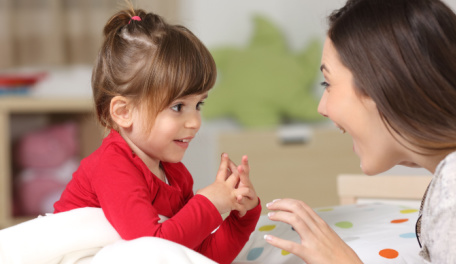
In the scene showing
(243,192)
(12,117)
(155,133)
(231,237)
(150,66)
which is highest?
(150,66)

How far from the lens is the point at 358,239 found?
1.21 metres

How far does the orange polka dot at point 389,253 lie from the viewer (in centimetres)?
112

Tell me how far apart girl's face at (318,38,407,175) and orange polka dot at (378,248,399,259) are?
230 millimetres

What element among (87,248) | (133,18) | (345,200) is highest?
(133,18)

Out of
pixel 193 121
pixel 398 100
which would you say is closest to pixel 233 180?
pixel 193 121

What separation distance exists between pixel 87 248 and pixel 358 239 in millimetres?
545

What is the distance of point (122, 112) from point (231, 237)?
0.31 m

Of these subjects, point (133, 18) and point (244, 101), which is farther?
point (244, 101)

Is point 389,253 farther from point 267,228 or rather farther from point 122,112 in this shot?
point 122,112

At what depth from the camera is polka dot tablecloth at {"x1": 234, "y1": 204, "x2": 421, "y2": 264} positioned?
1.13 m

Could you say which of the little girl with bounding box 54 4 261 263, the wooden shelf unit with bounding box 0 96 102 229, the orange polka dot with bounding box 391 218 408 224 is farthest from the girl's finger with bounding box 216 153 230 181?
the wooden shelf unit with bounding box 0 96 102 229

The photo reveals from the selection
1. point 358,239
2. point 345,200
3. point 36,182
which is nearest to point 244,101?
point 36,182

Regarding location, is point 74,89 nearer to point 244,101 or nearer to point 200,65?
point 244,101

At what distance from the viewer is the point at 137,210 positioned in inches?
37.4
